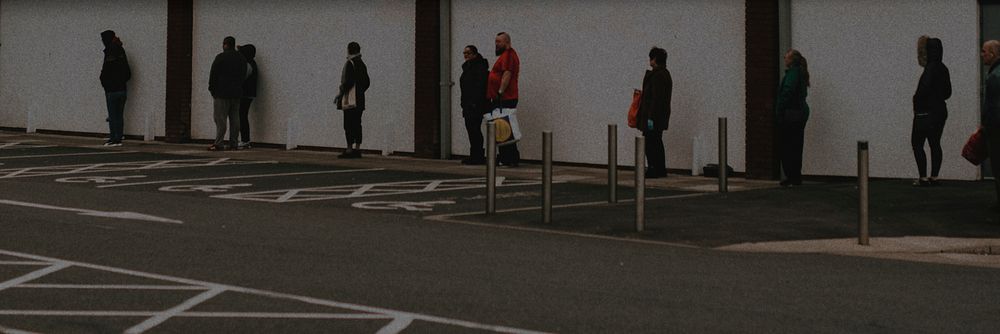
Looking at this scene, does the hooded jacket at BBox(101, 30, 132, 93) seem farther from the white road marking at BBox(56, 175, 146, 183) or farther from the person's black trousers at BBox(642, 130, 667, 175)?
the person's black trousers at BBox(642, 130, 667, 175)

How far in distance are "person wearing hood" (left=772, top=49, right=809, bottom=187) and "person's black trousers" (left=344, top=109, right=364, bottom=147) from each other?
22.7 feet

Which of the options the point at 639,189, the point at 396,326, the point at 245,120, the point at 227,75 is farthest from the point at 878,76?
the point at 396,326

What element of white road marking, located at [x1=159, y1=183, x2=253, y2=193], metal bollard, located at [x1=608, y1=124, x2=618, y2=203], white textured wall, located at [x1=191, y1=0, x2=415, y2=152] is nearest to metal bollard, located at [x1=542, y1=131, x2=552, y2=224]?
metal bollard, located at [x1=608, y1=124, x2=618, y2=203]

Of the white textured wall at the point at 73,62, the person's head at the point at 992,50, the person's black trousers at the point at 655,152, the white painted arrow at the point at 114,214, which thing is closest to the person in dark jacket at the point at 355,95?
the person's black trousers at the point at 655,152

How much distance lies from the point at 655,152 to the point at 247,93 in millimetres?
8076

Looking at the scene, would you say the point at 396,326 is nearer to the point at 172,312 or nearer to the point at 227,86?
the point at 172,312

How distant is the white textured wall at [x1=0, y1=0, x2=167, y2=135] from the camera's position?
29.1 metres

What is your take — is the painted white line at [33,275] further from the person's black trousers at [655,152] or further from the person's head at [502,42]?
the person's head at [502,42]

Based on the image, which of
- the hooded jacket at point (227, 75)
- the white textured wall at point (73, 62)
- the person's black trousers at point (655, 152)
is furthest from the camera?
the white textured wall at point (73, 62)

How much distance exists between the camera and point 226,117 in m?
26.5

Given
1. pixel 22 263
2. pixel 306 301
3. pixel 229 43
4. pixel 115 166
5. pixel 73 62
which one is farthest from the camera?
pixel 73 62

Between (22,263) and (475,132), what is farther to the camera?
(475,132)

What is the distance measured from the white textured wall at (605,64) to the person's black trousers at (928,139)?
2.76 metres

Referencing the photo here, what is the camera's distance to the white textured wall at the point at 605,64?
2159 centimetres
